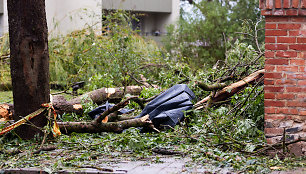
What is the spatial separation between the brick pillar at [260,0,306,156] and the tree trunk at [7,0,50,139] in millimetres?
3038

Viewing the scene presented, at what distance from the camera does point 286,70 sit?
5.32 m

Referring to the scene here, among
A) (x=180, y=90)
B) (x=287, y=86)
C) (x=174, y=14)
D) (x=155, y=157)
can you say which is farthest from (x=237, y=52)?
(x=174, y=14)

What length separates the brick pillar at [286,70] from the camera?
5.25 metres

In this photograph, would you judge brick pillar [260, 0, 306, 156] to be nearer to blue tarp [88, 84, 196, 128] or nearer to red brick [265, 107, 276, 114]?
red brick [265, 107, 276, 114]

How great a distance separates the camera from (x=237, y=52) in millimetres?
8617

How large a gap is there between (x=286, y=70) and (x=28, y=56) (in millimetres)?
3435

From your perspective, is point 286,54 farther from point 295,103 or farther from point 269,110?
point 269,110

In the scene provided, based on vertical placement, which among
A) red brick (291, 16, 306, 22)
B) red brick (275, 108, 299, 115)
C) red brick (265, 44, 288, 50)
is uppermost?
red brick (291, 16, 306, 22)

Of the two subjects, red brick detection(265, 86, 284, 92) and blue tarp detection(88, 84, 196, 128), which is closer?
red brick detection(265, 86, 284, 92)

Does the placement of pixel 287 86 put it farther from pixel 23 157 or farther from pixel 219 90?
pixel 23 157

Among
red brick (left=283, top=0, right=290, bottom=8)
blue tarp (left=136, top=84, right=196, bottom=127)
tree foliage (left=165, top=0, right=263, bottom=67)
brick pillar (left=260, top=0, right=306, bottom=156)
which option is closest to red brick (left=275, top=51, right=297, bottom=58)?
brick pillar (left=260, top=0, right=306, bottom=156)

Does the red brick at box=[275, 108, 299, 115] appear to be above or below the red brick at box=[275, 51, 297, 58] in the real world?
below

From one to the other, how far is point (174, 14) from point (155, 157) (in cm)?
2231

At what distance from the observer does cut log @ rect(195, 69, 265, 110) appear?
24.8 ft
